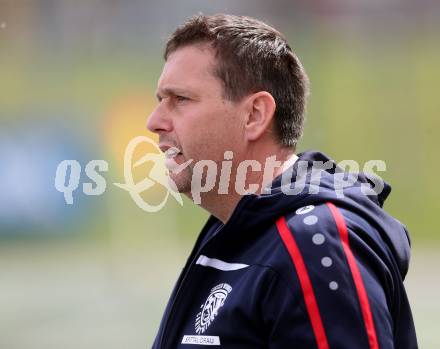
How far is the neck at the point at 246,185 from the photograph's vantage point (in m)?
1.42

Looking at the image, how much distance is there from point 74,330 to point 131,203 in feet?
9.47

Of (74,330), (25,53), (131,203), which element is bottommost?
(74,330)

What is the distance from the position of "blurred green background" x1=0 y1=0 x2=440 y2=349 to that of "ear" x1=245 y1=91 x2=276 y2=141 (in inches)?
217

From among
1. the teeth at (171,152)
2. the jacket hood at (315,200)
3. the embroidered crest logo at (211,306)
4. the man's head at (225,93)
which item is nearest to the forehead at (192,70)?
the man's head at (225,93)

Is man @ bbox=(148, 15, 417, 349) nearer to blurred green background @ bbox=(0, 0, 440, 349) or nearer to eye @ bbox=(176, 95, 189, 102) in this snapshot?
eye @ bbox=(176, 95, 189, 102)

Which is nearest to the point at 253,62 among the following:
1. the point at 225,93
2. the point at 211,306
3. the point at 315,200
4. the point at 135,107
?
the point at 225,93

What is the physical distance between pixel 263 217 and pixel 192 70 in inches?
13.2

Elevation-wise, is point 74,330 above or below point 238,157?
below

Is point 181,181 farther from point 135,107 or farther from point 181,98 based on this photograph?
point 135,107

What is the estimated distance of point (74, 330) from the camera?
4891 mm

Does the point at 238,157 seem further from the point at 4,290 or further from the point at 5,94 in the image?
the point at 5,94

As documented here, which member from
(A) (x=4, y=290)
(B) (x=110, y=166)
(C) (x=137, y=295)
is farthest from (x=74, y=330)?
(B) (x=110, y=166)

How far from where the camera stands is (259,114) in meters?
1.44

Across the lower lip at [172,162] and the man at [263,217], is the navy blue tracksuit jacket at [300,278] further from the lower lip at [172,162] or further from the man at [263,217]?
the lower lip at [172,162]
